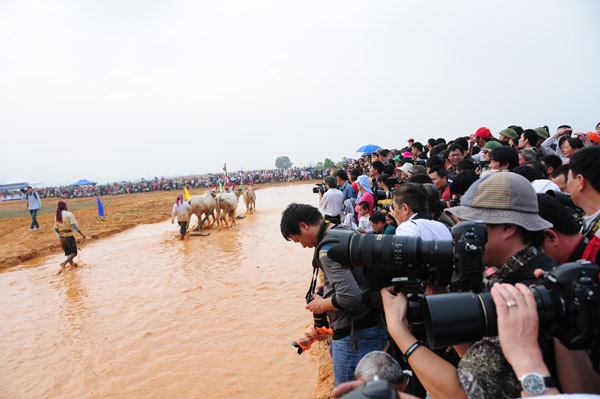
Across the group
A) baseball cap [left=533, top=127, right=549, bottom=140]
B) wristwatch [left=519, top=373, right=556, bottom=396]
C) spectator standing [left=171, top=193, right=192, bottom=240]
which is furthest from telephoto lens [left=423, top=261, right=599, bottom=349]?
spectator standing [left=171, top=193, right=192, bottom=240]

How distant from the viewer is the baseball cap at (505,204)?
143 centimetres

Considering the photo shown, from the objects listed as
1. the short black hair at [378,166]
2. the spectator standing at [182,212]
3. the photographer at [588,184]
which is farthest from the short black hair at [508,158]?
the spectator standing at [182,212]

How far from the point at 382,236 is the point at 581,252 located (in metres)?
Answer: 1.02

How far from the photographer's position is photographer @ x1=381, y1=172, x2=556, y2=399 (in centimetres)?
119

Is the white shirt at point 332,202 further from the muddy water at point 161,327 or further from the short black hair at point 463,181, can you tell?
the short black hair at point 463,181

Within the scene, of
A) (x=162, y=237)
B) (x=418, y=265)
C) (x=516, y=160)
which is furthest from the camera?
(x=162, y=237)

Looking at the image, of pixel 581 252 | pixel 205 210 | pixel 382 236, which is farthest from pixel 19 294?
pixel 581 252

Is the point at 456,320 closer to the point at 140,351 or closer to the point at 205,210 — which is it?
the point at 140,351

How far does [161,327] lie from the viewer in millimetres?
6480

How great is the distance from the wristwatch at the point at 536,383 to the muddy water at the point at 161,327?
12.0 ft

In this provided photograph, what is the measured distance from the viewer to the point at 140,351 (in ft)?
18.7

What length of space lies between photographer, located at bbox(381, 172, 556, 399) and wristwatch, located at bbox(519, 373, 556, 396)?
0.53ft

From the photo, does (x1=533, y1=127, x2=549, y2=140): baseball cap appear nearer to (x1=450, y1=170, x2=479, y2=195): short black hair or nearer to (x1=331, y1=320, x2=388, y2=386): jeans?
(x1=450, y1=170, x2=479, y2=195): short black hair

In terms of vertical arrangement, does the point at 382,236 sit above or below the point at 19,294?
above
